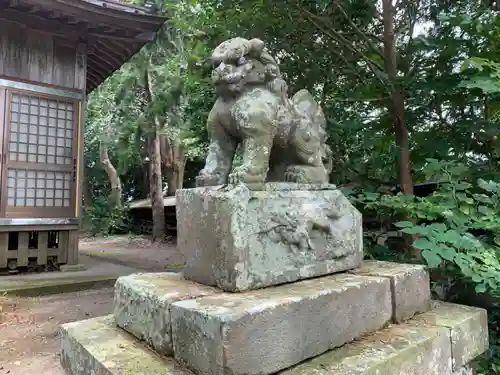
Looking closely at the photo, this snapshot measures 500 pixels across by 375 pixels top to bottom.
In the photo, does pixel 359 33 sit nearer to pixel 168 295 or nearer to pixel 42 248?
pixel 168 295

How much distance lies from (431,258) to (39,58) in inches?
233

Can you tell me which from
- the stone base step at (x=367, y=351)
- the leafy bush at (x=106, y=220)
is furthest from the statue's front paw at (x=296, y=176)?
the leafy bush at (x=106, y=220)

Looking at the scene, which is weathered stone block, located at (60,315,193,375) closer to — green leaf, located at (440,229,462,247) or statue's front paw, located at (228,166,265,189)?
statue's front paw, located at (228,166,265,189)

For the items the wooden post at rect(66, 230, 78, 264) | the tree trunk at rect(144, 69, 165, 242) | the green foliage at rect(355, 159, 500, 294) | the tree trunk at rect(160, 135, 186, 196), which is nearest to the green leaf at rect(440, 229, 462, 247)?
the green foliage at rect(355, 159, 500, 294)

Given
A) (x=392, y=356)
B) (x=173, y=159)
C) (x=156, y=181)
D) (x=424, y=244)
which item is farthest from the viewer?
(x=173, y=159)

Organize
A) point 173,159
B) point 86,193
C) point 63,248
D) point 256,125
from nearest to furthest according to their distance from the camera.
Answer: point 256,125 → point 63,248 → point 173,159 → point 86,193

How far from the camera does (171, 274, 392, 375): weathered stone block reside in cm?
131

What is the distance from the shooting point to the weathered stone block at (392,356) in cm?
149

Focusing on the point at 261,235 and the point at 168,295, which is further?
the point at 261,235

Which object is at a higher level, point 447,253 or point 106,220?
point 447,253

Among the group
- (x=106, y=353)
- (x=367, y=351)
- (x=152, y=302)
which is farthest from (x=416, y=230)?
(x=106, y=353)

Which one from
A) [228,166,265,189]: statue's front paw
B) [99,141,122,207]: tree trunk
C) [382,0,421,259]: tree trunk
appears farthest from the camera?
[99,141,122,207]: tree trunk

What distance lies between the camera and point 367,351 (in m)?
1.64

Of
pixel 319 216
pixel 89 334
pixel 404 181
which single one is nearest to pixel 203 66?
pixel 404 181
